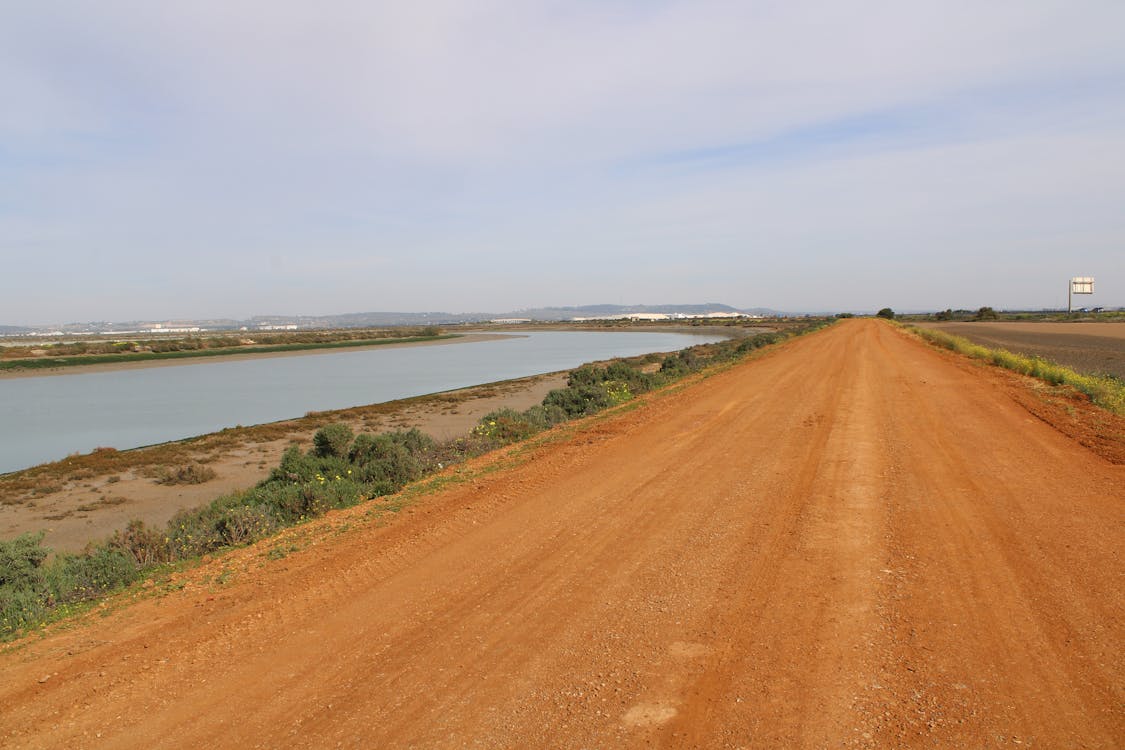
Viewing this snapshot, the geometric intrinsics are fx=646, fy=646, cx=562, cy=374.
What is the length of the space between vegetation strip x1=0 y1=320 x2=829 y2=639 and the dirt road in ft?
3.23

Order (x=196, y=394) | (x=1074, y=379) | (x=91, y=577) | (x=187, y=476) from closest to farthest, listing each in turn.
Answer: (x=91, y=577) → (x=187, y=476) → (x=1074, y=379) → (x=196, y=394)

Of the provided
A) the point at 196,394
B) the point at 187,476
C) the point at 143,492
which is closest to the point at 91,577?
the point at 143,492

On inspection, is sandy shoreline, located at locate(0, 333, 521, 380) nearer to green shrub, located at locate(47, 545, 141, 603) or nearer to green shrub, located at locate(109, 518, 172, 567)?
green shrub, located at locate(109, 518, 172, 567)

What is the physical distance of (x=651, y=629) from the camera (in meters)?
4.58

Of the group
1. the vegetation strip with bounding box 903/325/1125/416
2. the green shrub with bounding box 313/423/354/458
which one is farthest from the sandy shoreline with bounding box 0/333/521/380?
the vegetation strip with bounding box 903/325/1125/416

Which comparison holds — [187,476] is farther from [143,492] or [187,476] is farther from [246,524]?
[246,524]

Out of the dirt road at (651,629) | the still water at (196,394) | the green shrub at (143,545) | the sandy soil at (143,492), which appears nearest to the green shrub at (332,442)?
the sandy soil at (143,492)

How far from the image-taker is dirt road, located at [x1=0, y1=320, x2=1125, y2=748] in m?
3.57

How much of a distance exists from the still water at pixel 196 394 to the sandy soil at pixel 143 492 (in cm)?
491

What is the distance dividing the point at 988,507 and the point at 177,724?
7.56 meters

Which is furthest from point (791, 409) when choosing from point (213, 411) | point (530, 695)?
point (213, 411)

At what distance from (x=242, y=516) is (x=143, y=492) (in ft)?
27.8

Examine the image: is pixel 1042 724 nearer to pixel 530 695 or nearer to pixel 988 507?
pixel 530 695

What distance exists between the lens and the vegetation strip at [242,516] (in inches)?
257
